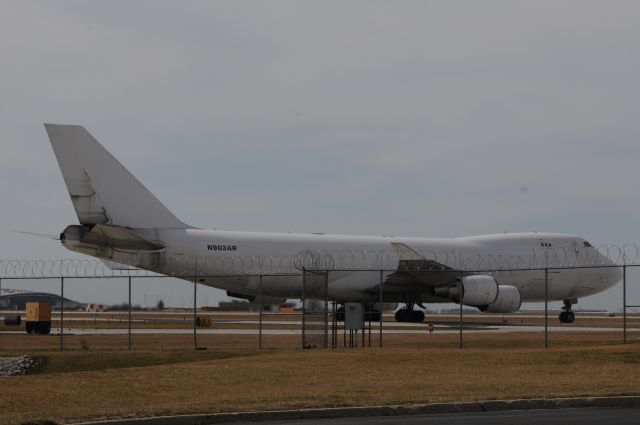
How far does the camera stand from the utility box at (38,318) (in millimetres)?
38625

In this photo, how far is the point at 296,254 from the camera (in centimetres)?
4225

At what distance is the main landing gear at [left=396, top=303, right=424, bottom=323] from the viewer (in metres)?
47.2

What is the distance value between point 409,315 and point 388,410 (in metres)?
33.2

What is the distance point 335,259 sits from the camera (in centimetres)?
4341

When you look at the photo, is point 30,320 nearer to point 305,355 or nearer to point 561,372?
point 305,355

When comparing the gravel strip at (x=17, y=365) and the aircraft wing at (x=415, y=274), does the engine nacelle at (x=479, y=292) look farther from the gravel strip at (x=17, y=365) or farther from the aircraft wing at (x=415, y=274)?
the gravel strip at (x=17, y=365)

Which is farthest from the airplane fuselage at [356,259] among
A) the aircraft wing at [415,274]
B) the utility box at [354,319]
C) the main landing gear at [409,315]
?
the utility box at [354,319]

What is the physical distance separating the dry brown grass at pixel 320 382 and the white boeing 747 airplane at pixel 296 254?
12.6 metres

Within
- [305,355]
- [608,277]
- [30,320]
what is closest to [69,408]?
[305,355]

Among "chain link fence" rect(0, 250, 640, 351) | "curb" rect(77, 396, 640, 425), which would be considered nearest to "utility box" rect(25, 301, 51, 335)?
"chain link fence" rect(0, 250, 640, 351)

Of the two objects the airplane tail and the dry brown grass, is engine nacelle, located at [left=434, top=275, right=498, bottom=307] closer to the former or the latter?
the airplane tail

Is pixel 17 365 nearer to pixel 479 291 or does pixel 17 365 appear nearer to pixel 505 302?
pixel 479 291

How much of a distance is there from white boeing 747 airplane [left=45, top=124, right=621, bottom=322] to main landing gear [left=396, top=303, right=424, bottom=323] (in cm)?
6

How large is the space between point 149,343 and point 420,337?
8577 mm
